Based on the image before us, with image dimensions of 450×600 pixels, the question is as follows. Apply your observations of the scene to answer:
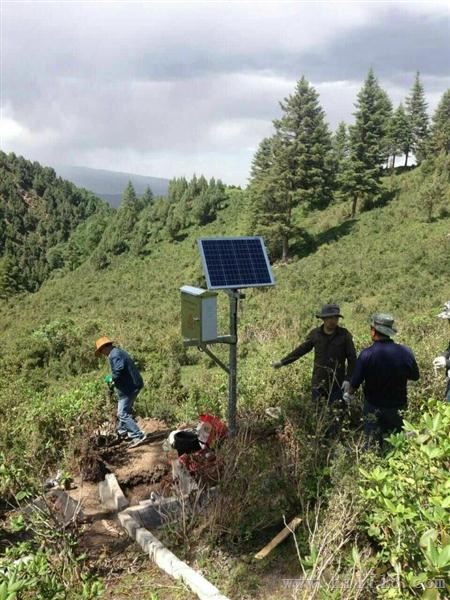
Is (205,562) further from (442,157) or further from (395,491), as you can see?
(442,157)

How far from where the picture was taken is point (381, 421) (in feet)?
14.4

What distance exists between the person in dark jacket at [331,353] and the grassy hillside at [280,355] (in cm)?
52

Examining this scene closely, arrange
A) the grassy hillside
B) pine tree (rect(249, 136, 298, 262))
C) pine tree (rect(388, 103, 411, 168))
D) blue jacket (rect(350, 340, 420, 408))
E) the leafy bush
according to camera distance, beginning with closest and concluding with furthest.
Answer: the leafy bush < the grassy hillside < blue jacket (rect(350, 340, 420, 408)) < pine tree (rect(249, 136, 298, 262)) < pine tree (rect(388, 103, 411, 168))

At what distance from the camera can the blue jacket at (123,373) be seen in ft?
19.0

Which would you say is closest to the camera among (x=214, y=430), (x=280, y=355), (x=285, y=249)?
(x=214, y=430)

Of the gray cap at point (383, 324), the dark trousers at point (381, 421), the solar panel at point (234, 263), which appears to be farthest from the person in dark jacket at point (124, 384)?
the gray cap at point (383, 324)

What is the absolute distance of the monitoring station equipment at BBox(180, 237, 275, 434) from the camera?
438 cm

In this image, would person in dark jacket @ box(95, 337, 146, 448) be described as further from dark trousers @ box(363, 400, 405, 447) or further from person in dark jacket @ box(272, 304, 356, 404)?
dark trousers @ box(363, 400, 405, 447)

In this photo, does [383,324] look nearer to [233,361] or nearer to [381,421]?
[381,421]

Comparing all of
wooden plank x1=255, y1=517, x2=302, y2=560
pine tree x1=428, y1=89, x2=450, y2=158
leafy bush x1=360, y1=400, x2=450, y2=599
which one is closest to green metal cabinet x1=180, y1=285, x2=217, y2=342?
wooden plank x1=255, y1=517, x2=302, y2=560

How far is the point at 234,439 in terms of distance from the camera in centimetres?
442

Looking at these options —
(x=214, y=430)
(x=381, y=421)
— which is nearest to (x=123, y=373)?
(x=214, y=430)

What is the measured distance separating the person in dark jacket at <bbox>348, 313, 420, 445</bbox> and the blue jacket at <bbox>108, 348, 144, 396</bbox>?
2805 mm

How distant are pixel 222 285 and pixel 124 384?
92.3 inches
